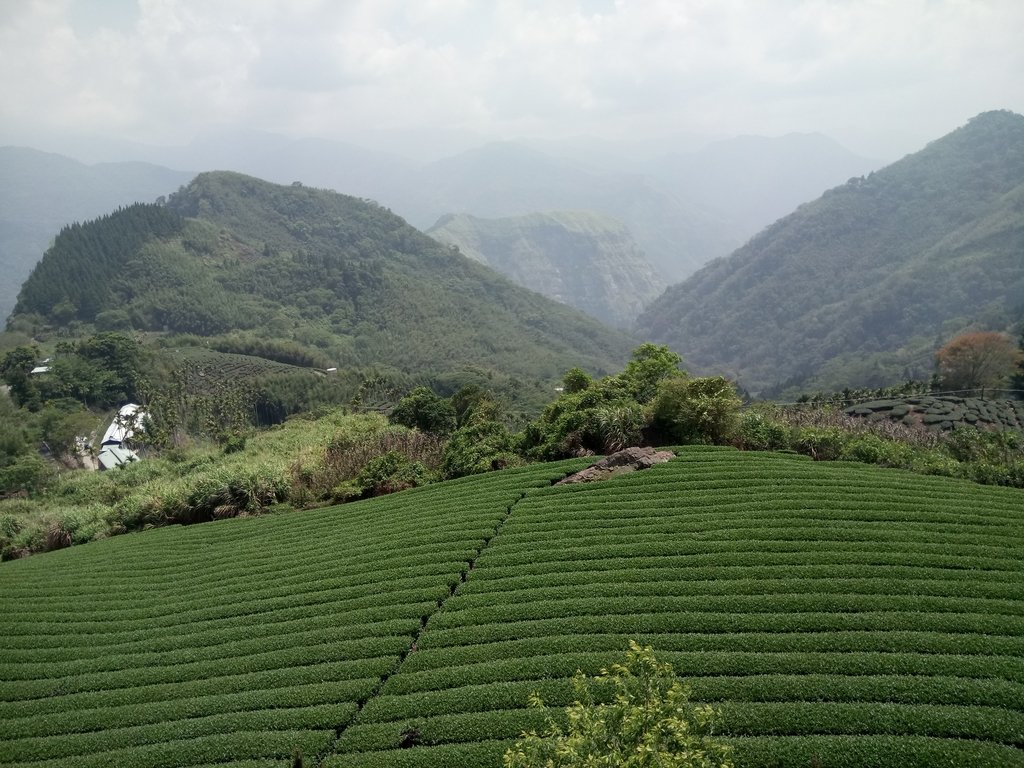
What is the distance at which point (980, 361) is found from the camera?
64.8m

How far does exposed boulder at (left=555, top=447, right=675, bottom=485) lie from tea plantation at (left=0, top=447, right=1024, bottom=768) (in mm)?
763

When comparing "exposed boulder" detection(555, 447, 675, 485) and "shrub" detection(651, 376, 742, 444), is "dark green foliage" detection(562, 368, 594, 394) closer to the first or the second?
"shrub" detection(651, 376, 742, 444)

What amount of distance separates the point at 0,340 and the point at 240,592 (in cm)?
13247

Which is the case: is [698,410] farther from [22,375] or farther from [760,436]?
[22,375]

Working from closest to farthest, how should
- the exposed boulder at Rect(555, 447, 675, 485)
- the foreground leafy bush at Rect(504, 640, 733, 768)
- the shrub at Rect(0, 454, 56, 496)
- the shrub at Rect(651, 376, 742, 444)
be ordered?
1. the foreground leafy bush at Rect(504, 640, 733, 768)
2. the exposed boulder at Rect(555, 447, 675, 485)
3. the shrub at Rect(651, 376, 742, 444)
4. the shrub at Rect(0, 454, 56, 496)

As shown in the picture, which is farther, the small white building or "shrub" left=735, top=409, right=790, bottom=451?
the small white building

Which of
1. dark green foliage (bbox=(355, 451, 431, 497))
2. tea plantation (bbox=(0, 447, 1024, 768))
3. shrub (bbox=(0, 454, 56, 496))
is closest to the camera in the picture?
tea plantation (bbox=(0, 447, 1024, 768))

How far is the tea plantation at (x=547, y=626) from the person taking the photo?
1085 cm

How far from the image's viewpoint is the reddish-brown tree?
64.1 meters

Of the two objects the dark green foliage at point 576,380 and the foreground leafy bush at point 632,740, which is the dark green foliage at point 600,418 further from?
the foreground leafy bush at point 632,740

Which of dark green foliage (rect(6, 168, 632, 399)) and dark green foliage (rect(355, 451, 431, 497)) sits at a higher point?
dark green foliage (rect(6, 168, 632, 399))

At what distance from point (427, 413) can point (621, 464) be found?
61.4ft

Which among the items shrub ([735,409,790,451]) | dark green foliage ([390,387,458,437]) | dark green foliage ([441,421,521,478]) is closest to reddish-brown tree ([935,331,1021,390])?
shrub ([735,409,790,451])

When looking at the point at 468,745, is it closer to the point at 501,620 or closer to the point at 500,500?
the point at 501,620
